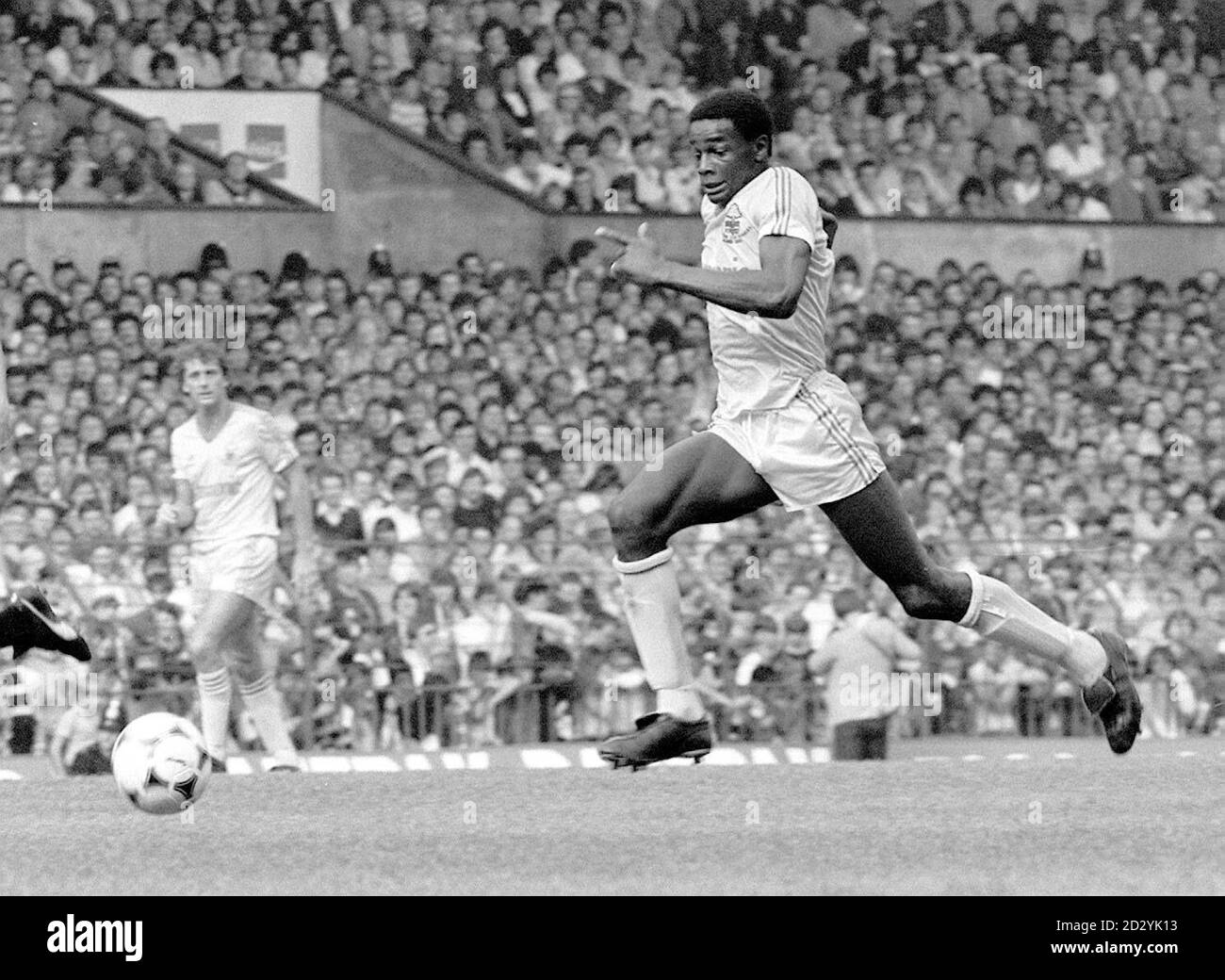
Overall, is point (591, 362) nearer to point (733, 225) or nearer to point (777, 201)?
point (733, 225)

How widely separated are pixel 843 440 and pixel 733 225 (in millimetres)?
787

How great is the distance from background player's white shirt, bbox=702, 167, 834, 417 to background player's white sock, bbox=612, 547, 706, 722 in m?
0.58

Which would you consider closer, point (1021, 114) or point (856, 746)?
point (856, 746)

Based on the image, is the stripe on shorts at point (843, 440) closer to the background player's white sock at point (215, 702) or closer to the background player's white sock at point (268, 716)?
the background player's white sock at point (215, 702)

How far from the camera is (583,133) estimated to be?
18297mm

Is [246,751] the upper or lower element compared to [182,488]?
lower

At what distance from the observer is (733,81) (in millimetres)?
19000

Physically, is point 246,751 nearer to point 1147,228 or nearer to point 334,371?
point 334,371

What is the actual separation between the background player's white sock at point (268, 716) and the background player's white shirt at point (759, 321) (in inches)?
156

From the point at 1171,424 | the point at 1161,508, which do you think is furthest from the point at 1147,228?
the point at 1161,508

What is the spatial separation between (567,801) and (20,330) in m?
8.48

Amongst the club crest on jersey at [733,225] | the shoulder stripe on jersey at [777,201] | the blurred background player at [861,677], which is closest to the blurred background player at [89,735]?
the blurred background player at [861,677]

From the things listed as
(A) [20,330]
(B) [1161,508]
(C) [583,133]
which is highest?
(C) [583,133]

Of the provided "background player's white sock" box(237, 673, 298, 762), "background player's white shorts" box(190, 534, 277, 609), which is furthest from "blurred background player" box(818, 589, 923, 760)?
"background player's white shorts" box(190, 534, 277, 609)
